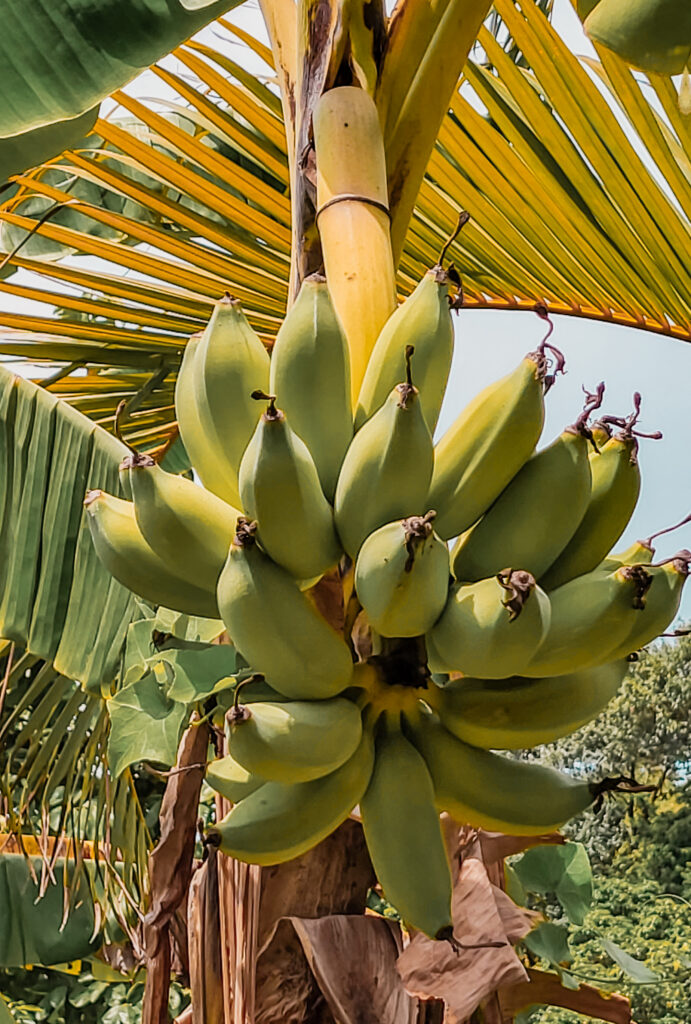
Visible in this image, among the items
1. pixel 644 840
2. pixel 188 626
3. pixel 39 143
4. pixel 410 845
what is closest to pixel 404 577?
pixel 410 845

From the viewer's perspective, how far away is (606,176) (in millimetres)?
991

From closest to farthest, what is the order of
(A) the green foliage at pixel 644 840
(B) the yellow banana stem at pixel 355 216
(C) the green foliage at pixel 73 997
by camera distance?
1. (B) the yellow banana stem at pixel 355 216
2. (C) the green foliage at pixel 73 997
3. (A) the green foliage at pixel 644 840

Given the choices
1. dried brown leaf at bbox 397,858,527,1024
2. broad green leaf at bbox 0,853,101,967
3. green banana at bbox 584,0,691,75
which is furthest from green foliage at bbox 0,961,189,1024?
green banana at bbox 584,0,691,75

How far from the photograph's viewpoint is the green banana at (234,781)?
1.46 feet

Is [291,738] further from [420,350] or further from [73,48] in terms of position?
[73,48]

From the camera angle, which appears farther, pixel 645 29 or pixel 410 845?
pixel 410 845

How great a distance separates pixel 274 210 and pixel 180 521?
0.71 m

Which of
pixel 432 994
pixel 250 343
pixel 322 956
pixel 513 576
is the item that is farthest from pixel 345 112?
pixel 432 994

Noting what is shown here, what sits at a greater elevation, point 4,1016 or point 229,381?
point 229,381

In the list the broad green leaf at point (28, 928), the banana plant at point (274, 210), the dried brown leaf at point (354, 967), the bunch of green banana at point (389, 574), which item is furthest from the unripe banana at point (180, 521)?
the broad green leaf at point (28, 928)

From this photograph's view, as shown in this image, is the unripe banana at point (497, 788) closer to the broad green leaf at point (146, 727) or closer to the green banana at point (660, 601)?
the green banana at point (660, 601)

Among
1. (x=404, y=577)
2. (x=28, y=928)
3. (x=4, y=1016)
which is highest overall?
(x=404, y=577)

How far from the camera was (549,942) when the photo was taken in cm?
100

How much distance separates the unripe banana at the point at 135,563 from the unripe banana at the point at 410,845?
0.11 meters
